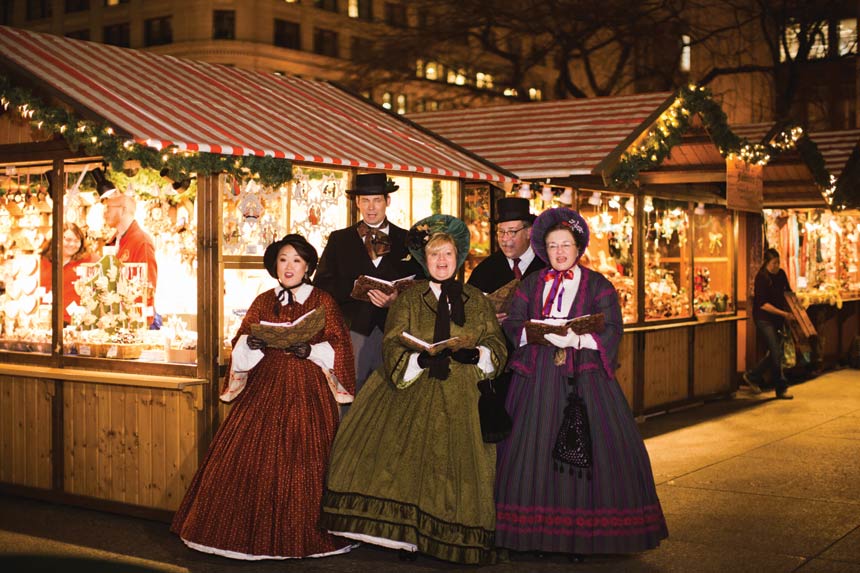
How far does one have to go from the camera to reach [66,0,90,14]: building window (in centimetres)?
6059

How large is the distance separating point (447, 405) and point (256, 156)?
7.58 ft

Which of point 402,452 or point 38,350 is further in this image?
point 38,350

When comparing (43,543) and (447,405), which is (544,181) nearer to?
(447,405)

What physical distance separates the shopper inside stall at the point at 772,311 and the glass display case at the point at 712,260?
40 centimetres

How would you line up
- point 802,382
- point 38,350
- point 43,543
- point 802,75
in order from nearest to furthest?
point 43,543, point 38,350, point 802,382, point 802,75

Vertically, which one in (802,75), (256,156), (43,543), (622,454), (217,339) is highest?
(802,75)

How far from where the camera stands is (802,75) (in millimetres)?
38188

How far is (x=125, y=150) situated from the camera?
7.19m

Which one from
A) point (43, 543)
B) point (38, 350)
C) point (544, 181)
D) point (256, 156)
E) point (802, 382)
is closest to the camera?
point (43, 543)

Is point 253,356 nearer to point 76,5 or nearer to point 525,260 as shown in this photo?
point 525,260

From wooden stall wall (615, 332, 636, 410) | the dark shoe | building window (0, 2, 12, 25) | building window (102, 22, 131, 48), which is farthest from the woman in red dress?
building window (0, 2, 12, 25)

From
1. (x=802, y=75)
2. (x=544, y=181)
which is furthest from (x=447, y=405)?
(x=802, y=75)

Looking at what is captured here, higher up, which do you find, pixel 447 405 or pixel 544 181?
pixel 544 181

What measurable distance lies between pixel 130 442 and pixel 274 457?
1577 millimetres
